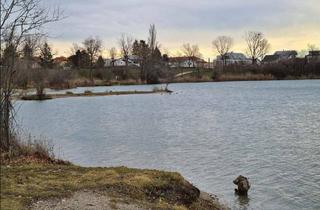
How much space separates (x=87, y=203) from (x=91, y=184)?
154cm

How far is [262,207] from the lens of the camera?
14508mm

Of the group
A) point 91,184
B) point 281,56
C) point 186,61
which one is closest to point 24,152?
point 91,184

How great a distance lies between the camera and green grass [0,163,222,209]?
978 cm

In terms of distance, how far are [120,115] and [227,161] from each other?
85.9 feet

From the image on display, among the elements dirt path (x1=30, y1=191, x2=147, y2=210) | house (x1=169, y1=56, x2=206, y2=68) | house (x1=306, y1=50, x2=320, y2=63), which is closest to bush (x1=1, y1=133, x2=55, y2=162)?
dirt path (x1=30, y1=191, x2=147, y2=210)

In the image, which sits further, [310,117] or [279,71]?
[279,71]

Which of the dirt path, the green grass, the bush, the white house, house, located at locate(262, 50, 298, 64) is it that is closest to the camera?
the dirt path

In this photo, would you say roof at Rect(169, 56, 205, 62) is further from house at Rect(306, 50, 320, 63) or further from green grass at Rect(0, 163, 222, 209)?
green grass at Rect(0, 163, 222, 209)

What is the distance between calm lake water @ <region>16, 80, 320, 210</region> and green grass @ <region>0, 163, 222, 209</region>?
306cm

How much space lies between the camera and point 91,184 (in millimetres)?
11203

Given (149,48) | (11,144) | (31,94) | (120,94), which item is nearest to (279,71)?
(149,48)

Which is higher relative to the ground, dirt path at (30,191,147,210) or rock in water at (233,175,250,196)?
dirt path at (30,191,147,210)

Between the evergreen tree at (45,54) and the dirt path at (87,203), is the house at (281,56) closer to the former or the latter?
the evergreen tree at (45,54)

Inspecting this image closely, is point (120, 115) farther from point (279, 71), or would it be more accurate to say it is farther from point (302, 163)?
point (279, 71)
